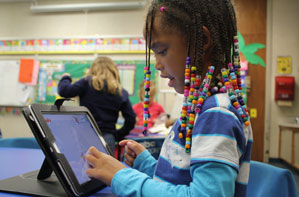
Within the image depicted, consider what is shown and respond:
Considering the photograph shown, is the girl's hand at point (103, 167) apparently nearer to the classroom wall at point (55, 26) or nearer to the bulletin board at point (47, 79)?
the bulletin board at point (47, 79)

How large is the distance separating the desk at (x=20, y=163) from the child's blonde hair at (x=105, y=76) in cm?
101

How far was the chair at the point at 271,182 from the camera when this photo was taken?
0.76 m

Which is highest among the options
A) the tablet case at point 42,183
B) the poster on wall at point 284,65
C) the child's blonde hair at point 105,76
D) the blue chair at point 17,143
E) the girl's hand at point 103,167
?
the poster on wall at point 284,65

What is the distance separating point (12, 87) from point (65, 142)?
458 cm

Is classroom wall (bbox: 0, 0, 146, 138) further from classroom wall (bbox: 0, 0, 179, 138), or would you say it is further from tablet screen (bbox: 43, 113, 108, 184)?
tablet screen (bbox: 43, 113, 108, 184)

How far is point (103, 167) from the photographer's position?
0.58m

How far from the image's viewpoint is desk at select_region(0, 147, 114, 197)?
31.9 inches

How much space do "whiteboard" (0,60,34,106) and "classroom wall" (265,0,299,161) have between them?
401cm

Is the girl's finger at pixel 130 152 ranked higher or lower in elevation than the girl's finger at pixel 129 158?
higher

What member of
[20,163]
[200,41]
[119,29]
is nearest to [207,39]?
[200,41]

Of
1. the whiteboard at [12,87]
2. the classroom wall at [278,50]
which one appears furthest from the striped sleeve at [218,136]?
the whiteboard at [12,87]

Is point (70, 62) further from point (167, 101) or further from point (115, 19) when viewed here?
point (167, 101)

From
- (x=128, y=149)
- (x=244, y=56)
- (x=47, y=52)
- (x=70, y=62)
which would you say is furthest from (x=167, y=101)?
(x=128, y=149)

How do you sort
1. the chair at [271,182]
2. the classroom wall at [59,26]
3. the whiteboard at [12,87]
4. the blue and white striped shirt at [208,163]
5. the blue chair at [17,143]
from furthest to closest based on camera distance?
the whiteboard at [12,87] → the classroom wall at [59,26] → the blue chair at [17,143] → the chair at [271,182] → the blue and white striped shirt at [208,163]
